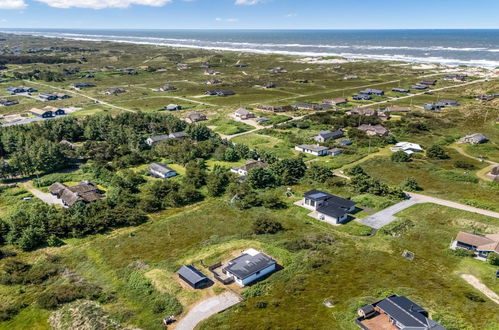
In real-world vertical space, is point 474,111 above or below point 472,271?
above

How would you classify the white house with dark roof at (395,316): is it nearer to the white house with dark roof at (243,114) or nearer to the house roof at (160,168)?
the house roof at (160,168)

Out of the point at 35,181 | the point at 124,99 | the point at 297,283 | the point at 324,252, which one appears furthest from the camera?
the point at 124,99

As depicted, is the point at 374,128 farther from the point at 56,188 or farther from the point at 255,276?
the point at 56,188

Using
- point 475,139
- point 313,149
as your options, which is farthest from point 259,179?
point 475,139

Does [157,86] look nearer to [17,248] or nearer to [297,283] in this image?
[17,248]

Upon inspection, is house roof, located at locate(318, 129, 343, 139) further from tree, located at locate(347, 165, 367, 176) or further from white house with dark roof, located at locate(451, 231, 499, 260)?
white house with dark roof, located at locate(451, 231, 499, 260)

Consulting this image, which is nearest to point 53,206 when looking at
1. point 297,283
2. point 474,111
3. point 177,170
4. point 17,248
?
point 17,248
